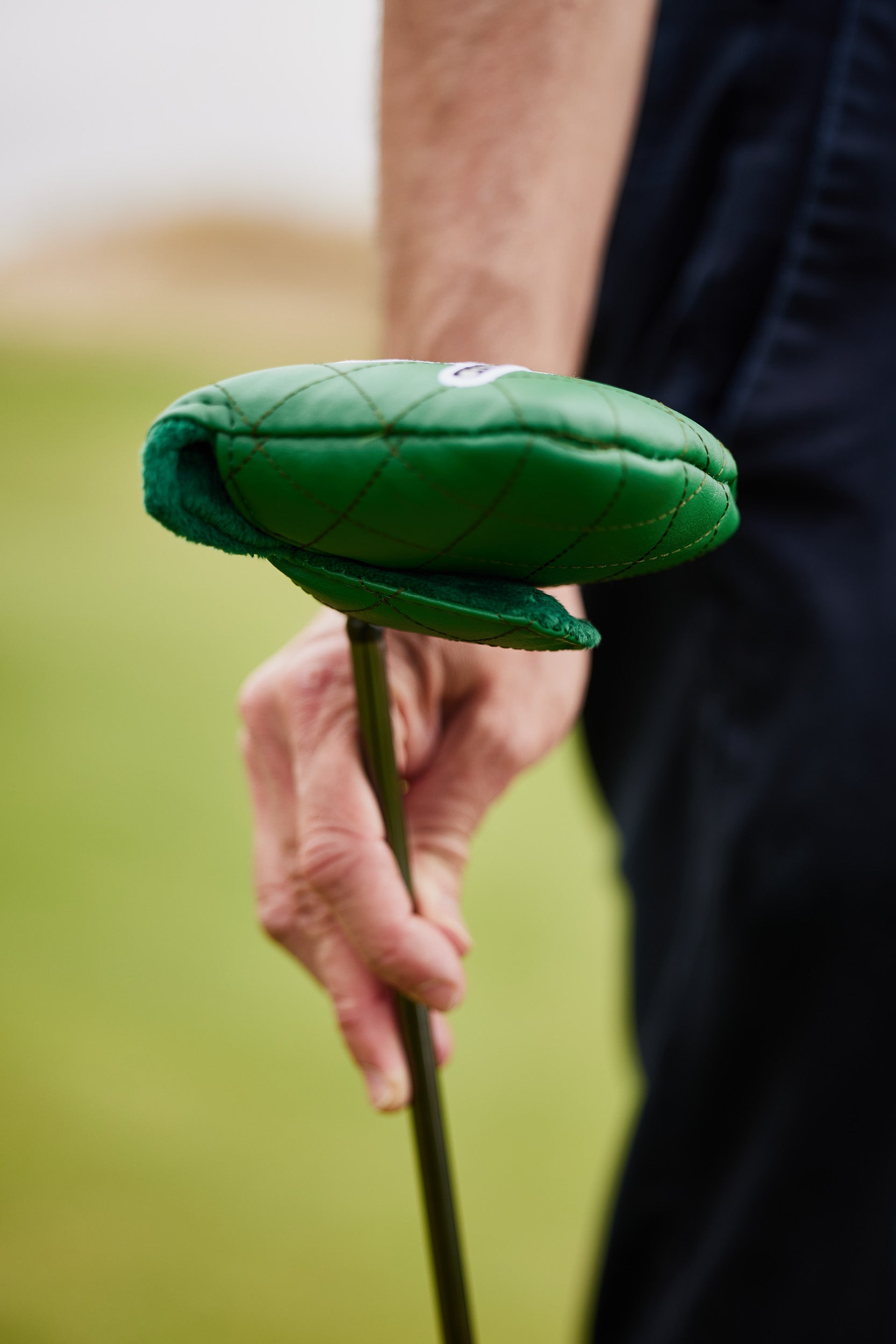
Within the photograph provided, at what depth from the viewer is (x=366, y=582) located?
0.24 metres

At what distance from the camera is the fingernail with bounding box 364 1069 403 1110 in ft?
1.29

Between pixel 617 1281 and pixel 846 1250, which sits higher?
pixel 846 1250

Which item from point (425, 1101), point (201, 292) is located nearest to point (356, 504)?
point (425, 1101)

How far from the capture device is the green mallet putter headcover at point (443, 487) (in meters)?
0.21

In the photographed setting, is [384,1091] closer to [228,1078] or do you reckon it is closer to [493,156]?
[493,156]

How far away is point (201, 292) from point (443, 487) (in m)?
9.52

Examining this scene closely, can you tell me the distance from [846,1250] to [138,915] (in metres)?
1.20

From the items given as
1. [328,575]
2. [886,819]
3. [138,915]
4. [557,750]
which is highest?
[328,575]

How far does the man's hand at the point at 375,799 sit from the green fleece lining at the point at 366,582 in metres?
0.12

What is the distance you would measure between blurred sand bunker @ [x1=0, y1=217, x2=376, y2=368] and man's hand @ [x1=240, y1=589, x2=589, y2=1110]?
5806mm

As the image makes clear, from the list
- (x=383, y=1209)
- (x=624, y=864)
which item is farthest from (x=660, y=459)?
(x=383, y=1209)

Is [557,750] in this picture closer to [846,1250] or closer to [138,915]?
[138,915]

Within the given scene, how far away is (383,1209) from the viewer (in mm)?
1023

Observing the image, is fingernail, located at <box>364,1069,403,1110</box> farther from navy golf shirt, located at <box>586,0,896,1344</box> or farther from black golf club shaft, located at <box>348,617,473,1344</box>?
navy golf shirt, located at <box>586,0,896,1344</box>
